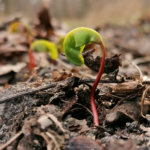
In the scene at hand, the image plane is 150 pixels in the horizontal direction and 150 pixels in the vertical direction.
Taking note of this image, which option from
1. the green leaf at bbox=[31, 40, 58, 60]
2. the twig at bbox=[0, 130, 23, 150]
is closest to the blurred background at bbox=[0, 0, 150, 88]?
the green leaf at bbox=[31, 40, 58, 60]

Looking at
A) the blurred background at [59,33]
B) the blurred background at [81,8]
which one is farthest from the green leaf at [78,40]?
the blurred background at [81,8]

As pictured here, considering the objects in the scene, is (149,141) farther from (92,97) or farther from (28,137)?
(28,137)

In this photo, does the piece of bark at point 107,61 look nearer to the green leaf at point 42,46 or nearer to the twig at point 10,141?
the twig at point 10,141

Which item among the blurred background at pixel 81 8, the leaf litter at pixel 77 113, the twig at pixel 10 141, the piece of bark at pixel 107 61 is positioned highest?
the blurred background at pixel 81 8

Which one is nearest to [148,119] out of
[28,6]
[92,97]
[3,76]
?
[92,97]

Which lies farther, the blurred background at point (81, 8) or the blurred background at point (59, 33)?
the blurred background at point (81, 8)

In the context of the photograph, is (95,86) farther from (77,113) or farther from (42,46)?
(42,46)

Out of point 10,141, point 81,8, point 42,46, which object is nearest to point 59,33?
point 42,46

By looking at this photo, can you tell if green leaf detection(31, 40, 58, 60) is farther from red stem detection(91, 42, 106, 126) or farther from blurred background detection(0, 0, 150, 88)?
red stem detection(91, 42, 106, 126)
